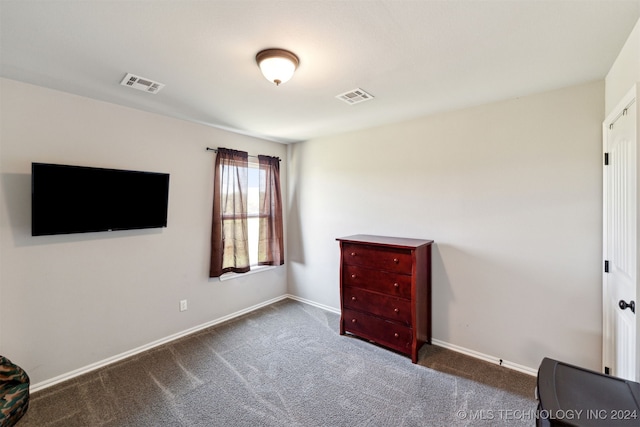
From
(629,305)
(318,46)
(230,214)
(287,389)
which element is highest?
(318,46)

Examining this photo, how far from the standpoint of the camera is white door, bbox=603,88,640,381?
1.49m

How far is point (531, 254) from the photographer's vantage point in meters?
2.39

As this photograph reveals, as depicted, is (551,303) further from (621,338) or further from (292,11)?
(292,11)

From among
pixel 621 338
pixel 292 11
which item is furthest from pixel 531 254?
pixel 292 11

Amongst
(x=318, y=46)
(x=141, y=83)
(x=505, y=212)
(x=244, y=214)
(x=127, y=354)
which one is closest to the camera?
(x=318, y=46)

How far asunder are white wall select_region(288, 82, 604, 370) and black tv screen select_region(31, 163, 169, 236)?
234 centimetres

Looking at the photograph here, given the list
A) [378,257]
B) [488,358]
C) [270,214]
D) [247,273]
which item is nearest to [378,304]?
[378,257]

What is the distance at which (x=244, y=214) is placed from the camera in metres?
3.62

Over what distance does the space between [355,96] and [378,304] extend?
205cm

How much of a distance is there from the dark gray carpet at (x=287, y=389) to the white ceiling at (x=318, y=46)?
8.07 ft

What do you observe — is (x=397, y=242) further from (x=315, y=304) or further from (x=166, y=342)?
(x=166, y=342)

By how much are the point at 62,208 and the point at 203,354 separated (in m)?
1.81

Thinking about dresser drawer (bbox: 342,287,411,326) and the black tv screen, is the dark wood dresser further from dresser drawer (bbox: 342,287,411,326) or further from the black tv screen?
the black tv screen

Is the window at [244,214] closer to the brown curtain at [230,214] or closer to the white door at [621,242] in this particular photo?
the brown curtain at [230,214]
